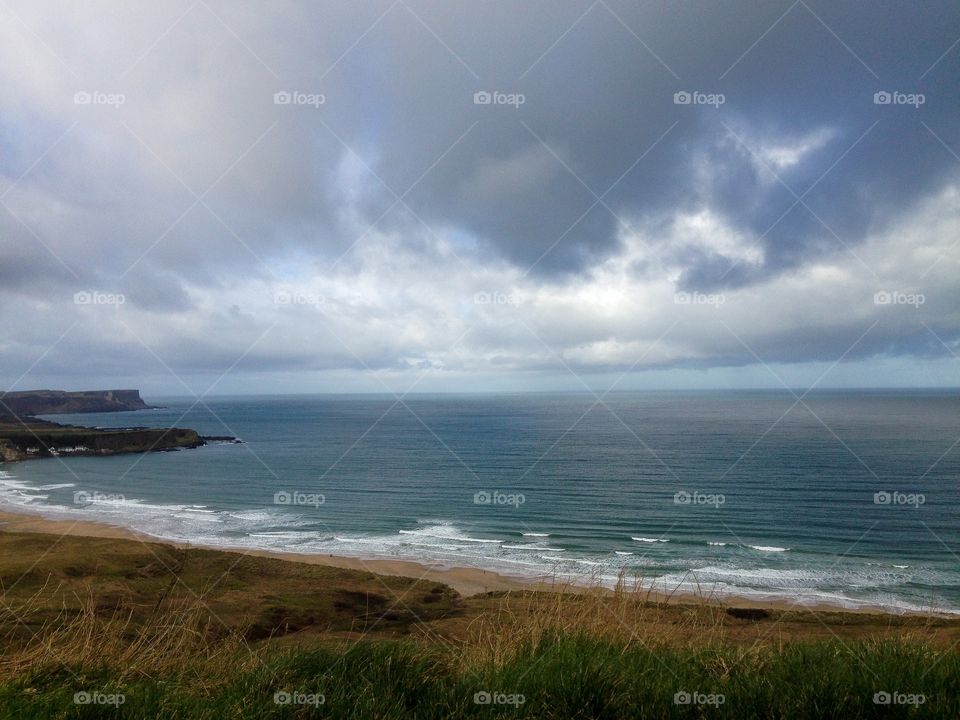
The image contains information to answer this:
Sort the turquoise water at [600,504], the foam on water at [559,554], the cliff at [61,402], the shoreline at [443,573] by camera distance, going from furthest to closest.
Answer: the cliff at [61,402], the turquoise water at [600,504], the foam on water at [559,554], the shoreline at [443,573]

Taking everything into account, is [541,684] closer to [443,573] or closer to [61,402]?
[443,573]

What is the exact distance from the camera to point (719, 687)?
405cm

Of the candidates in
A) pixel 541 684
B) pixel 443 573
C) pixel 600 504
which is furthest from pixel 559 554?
pixel 541 684

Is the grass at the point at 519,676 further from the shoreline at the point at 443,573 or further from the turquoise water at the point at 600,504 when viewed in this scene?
the shoreline at the point at 443,573

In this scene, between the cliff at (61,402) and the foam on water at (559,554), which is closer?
the foam on water at (559,554)

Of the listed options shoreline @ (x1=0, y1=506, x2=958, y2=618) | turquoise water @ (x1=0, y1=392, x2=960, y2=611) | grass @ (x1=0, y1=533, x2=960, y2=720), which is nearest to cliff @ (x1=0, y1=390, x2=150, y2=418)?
turquoise water @ (x1=0, y1=392, x2=960, y2=611)

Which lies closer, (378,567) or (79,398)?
(378,567)

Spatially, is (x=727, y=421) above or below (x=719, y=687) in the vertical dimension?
above

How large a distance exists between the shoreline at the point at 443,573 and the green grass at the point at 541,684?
870 centimetres

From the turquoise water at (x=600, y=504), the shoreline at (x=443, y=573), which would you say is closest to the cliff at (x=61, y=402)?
the turquoise water at (x=600, y=504)

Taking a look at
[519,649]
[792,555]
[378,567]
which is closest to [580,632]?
[519,649]

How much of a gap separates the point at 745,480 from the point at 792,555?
17171 millimetres

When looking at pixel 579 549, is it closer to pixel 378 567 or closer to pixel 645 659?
pixel 378 567

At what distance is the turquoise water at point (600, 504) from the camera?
946 inches
